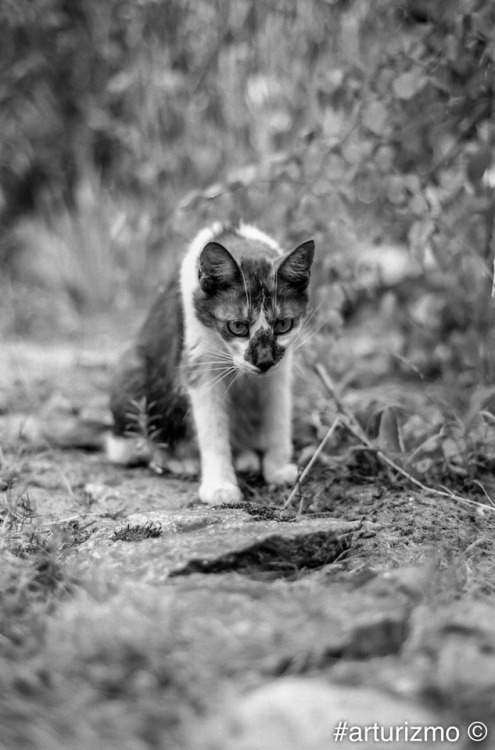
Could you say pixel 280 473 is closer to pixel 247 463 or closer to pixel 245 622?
pixel 247 463

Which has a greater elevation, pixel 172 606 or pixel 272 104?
pixel 272 104

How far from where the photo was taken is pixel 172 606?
1.75 m

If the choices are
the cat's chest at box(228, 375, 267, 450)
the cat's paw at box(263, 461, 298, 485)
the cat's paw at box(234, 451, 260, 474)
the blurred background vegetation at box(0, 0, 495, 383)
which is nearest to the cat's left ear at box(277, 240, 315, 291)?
the cat's chest at box(228, 375, 267, 450)

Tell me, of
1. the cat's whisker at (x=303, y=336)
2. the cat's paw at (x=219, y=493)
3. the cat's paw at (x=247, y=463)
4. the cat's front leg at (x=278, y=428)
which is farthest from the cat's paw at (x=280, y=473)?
the cat's whisker at (x=303, y=336)

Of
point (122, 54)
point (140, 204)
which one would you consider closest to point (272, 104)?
point (140, 204)

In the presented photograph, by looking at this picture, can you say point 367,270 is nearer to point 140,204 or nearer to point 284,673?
point 284,673

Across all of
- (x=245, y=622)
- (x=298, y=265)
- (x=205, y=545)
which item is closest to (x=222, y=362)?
(x=298, y=265)

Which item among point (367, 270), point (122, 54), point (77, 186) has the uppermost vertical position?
point (122, 54)

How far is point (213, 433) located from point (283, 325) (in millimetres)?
549

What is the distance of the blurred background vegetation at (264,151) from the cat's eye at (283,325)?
585 mm

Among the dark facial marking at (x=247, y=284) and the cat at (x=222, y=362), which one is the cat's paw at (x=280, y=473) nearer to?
the cat at (x=222, y=362)

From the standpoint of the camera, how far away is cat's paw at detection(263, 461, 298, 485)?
3.19m

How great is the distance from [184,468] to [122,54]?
5140mm

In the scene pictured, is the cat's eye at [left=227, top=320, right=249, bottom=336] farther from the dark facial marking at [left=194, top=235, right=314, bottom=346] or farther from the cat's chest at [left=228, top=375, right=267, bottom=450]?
the cat's chest at [left=228, top=375, right=267, bottom=450]
